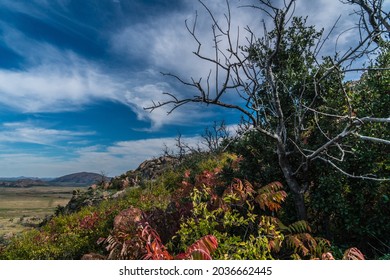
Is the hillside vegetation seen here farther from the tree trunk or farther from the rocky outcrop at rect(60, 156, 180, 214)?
the rocky outcrop at rect(60, 156, 180, 214)

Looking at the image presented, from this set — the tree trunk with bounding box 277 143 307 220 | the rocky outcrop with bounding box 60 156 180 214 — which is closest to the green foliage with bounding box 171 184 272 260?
the tree trunk with bounding box 277 143 307 220

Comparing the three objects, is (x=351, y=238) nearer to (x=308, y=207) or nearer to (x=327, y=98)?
(x=308, y=207)

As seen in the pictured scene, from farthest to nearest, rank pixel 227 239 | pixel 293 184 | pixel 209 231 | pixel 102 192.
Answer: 1. pixel 102 192
2. pixel 293 184
3. pixel 209 231
4. pixel 227 239

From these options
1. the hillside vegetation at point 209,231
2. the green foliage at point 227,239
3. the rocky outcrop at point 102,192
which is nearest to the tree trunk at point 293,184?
the hillside vegetation at point 209,231

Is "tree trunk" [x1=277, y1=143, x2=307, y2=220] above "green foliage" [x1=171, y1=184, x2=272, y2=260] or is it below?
above

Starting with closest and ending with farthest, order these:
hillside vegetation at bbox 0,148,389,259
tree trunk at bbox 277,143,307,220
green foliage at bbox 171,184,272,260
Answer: green foliage at bbox 171,184,272,260 → hillside vegetation at bbox 0,148,389,259 → tree trunk at bbox 277,143,307,220

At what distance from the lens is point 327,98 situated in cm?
684

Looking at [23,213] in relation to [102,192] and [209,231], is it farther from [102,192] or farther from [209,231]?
[209,231]

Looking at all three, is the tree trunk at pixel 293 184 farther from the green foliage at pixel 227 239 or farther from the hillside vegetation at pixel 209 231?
the green foliage at pixel 227 239

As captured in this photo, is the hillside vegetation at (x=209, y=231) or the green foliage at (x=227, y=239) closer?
the green foliage at (x=227, y=239)

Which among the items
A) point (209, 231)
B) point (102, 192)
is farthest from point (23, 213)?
point (209, 231)

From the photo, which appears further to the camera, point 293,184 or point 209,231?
point 293,184

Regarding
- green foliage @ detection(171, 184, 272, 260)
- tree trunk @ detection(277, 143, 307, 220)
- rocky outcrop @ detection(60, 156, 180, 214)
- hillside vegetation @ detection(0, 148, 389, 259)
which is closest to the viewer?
green foliage @ detection(171, 184, 272, 260)
